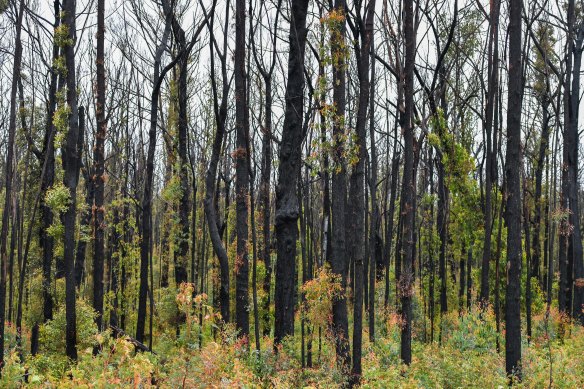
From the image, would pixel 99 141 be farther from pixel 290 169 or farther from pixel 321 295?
pixel 321 295

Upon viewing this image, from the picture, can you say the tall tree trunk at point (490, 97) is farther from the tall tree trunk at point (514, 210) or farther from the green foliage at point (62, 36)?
the green foliage at point (62, 36)

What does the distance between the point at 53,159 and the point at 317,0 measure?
39.1 feet

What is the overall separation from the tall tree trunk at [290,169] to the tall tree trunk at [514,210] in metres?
4.06

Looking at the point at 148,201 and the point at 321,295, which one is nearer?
the point at 321,295

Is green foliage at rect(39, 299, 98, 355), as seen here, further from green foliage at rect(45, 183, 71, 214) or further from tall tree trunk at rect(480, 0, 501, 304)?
tall tree trunk at rect(480, 0, 501, 304)

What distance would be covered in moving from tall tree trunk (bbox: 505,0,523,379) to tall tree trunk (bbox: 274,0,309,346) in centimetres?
406

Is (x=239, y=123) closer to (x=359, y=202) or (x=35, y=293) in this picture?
(x=359, y=202)

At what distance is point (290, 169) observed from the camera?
1062cm

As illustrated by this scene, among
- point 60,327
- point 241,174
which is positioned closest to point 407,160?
point 241,174

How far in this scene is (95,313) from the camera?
45.0 feet

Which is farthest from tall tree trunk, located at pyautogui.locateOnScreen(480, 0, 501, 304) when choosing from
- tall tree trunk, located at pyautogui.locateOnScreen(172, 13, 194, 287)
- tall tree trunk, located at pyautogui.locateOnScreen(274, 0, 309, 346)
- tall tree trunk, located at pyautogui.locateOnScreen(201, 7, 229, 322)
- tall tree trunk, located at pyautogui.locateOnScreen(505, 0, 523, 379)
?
tall tree trunk, located at pyautogui.locateOnScreen(172, 13, 194, 287)

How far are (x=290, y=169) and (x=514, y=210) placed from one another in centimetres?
443

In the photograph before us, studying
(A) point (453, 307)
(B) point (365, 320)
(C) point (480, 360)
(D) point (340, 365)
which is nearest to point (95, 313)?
(D) point (340, 365)

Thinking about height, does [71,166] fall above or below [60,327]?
above
